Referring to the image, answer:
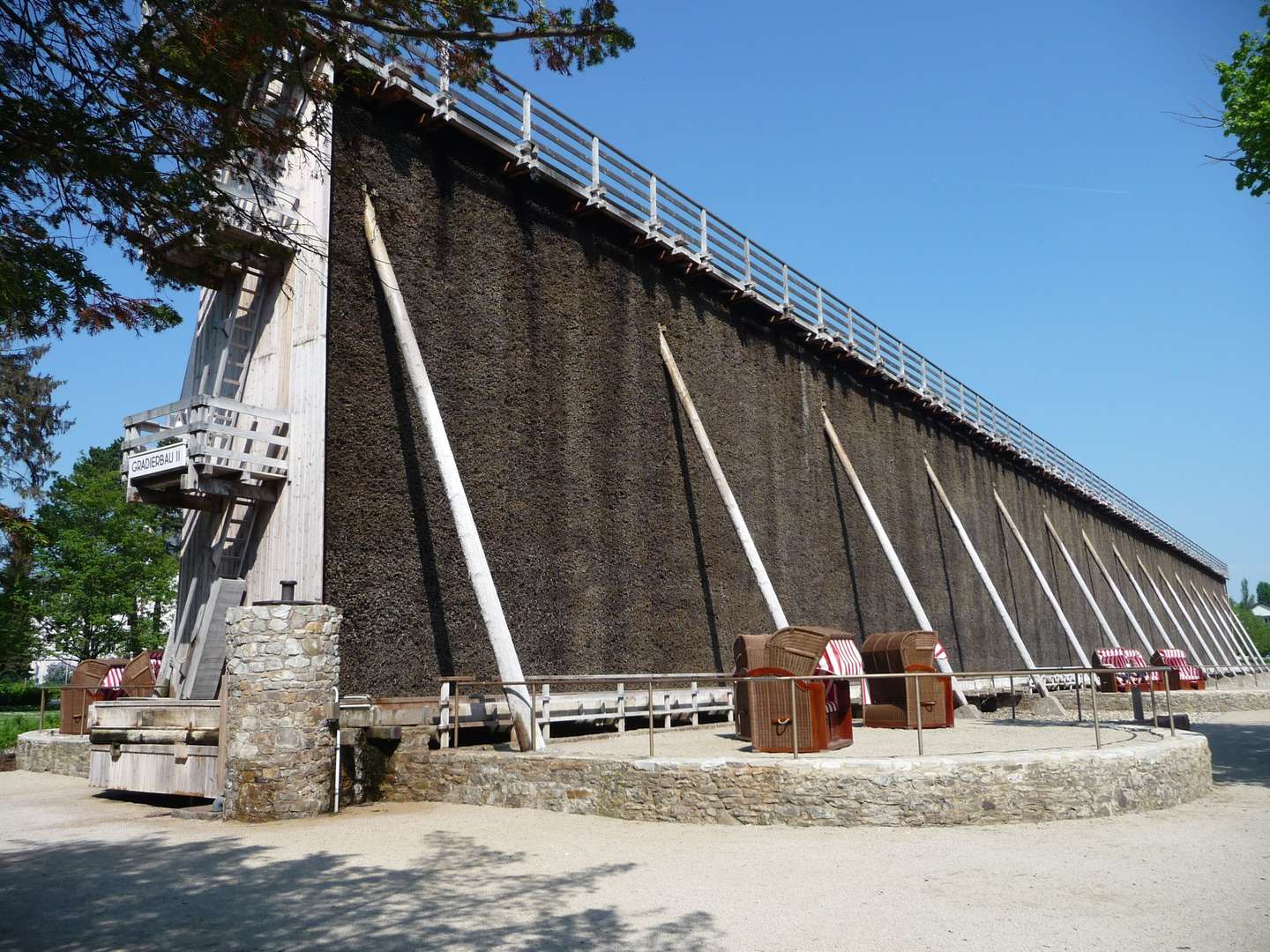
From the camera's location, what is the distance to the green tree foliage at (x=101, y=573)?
3256 cm

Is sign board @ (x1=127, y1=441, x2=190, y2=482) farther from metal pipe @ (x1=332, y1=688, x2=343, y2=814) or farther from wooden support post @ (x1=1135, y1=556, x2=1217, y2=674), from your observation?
wooden support post @ (x1=1135, y1=556, x2=1217, y2=674)

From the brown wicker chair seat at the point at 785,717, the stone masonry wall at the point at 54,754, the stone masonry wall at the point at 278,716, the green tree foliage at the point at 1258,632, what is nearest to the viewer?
the stone masonry wall at the point at 278,716

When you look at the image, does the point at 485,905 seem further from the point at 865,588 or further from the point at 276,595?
Result: the point at 865,588

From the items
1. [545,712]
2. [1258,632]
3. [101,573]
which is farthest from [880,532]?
[1258,632]

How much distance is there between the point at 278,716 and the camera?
9953mm

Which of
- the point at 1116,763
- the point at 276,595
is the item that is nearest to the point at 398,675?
the point at 276,595

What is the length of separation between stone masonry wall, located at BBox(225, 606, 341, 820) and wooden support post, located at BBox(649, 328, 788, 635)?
910 cm

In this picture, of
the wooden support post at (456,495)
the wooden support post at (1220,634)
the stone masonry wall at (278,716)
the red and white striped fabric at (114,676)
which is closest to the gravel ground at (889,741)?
the wooden support post at (456,495)

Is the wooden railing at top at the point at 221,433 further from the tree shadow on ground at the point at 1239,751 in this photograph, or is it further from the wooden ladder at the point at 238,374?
the tree shadow on ground at the point at 1239,751

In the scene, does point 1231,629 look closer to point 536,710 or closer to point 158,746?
point 536,710

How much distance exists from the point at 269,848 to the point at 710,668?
1199cm

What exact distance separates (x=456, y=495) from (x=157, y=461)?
12.4 ft

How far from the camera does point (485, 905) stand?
21.8ft

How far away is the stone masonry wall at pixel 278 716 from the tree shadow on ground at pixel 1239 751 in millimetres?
11746
